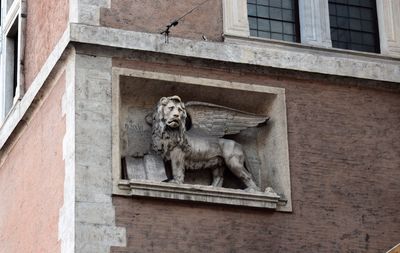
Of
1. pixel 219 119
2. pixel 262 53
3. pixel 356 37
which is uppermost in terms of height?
pixel 356 37

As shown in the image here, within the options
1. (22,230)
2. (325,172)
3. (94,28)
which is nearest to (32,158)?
(22,230)

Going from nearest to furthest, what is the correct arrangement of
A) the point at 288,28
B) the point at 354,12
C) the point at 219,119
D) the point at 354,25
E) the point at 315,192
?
the point at 315,192 → the point at 219,119 → the point at 288,28 → the point at 354,25 → the point at 354,12

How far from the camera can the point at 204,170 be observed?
68.5 ft

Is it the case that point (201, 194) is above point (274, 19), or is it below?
below

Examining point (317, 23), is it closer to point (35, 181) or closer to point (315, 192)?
point (315, 192)

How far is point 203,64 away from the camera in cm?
2089

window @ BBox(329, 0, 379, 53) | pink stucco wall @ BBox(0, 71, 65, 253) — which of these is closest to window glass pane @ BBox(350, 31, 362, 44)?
A: window @ BBox(329, 0, 379, 53)

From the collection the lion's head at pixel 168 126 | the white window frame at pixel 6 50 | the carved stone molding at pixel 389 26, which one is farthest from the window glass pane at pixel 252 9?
the white window frame at pixel 6 50

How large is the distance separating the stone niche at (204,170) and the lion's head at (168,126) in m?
0.20

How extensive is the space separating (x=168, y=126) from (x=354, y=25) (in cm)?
375

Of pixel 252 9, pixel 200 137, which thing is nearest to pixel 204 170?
pixel 200 137

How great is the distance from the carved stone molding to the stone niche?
2.03 m

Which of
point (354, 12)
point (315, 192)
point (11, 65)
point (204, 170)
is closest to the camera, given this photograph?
point (315, 192)

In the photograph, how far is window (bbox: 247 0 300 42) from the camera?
71.8 feet
